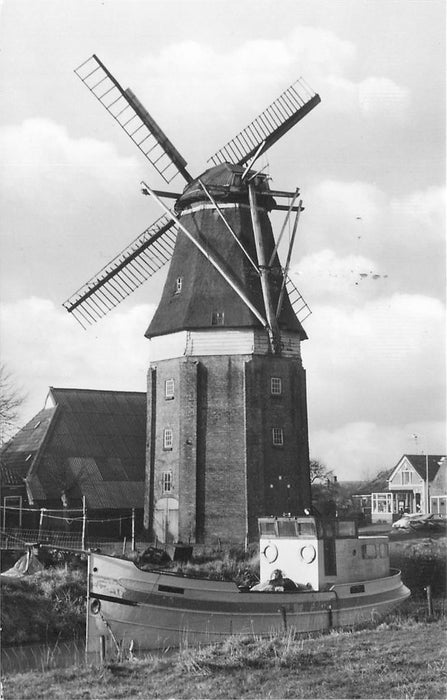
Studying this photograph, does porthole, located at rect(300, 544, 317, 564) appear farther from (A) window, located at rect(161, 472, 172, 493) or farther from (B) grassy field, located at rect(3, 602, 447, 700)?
(A) window, located at rect(161, 472, 172, 493)

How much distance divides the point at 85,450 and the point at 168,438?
6607mm

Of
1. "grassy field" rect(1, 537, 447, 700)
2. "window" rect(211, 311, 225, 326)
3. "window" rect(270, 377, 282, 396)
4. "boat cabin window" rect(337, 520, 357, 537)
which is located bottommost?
"grassy field" rect(1, 537, 447, 700)

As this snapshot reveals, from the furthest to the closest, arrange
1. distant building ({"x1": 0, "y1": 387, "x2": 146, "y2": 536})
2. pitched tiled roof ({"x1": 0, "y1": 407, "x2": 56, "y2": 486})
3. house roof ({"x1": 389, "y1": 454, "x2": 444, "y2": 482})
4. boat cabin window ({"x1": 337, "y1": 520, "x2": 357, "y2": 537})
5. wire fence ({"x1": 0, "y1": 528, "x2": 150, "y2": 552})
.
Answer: house roof ({"x1": 389, "y1": 454, "x2": 444, "y2": 482})
pitched tiled roof ({"x1": 0, "y1": 407, "x2": 56, "y2": 486})
distant building ({"x1": 0, "y1": 387, "x2": 146, "y2": 536})
wire fence ({"x1": 0, "y1": 528, "x2": 150, "y2": 552})
boat cabin window ({"x1": 337, "y1": 520, "x2": 357, "y2": 537})

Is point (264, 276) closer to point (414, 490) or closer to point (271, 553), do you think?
point (271, 553)

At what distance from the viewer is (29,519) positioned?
121 feet

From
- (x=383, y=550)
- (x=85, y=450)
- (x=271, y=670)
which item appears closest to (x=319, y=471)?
(x=85, y=450)

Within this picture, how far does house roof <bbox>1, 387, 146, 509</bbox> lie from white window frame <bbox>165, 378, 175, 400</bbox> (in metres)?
5.92

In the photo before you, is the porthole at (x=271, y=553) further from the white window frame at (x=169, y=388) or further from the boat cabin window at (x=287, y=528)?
the white window frame at (x=169, y=388)

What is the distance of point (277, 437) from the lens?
115 feet

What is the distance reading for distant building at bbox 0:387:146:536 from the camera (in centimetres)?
3722

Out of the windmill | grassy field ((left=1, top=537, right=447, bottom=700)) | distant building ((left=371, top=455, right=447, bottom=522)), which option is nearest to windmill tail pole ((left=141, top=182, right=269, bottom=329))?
the windmill

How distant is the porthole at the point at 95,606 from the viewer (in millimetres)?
21000

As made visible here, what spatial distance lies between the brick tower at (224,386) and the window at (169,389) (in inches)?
1.7

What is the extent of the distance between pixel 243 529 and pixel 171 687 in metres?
18.3
